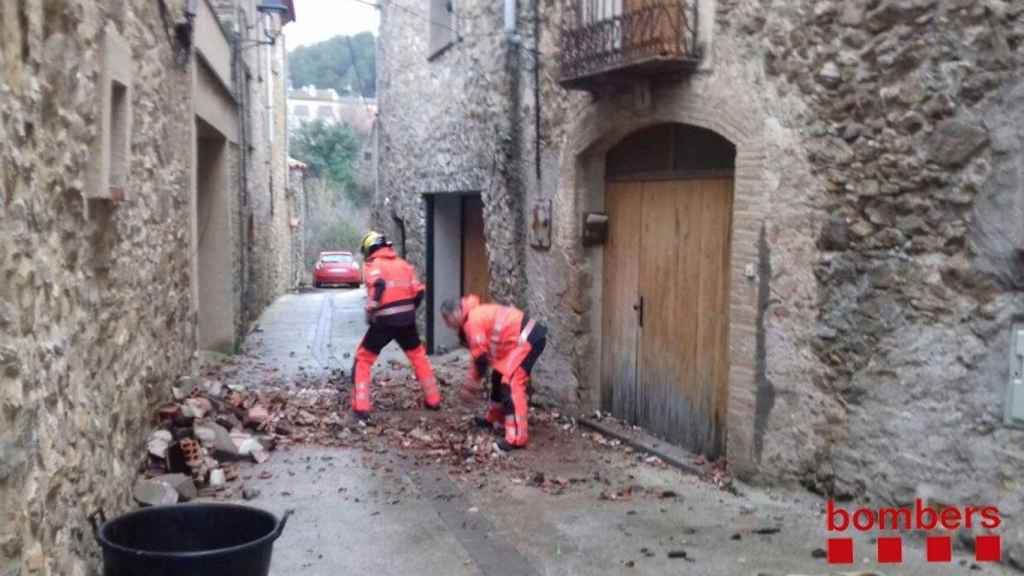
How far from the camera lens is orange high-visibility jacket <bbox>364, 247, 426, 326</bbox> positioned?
8.03 metres

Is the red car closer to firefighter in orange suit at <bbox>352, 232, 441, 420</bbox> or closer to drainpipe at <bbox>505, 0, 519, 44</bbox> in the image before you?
drainpipe at <bbox>505, 0, 519, 44</bbox>

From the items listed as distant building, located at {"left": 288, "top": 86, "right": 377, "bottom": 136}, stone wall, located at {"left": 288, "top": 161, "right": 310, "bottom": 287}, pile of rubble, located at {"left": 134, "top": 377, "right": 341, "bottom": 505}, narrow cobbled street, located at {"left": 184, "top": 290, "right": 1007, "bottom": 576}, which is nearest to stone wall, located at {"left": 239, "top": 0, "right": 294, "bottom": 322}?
stone wall, located at {"left": 288, "top": 161, "right": 310, "bottom": 287}

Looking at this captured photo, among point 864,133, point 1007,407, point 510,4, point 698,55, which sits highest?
point 510,4

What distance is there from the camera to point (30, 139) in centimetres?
316

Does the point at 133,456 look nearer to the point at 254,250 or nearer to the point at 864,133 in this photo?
the point at 864,133

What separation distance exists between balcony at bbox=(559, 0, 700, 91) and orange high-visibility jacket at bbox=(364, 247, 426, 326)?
84.1 inches

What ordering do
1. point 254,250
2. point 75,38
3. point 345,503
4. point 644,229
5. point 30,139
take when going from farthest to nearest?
point 254,250
point 644,229
point 345,503
point 75,38
point 30,139

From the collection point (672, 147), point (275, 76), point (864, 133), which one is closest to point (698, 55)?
point (672, 147)

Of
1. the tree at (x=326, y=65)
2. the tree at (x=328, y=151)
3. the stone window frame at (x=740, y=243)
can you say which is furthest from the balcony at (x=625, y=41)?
the tree at (x=326, y=65)

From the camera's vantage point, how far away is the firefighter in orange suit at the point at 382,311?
7.96 meters

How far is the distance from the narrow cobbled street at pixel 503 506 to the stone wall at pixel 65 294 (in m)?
1.11

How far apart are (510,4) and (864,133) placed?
452 centimetres

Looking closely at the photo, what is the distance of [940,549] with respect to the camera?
15.4 feet

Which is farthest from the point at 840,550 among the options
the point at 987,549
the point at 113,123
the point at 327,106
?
the point at 327,106
